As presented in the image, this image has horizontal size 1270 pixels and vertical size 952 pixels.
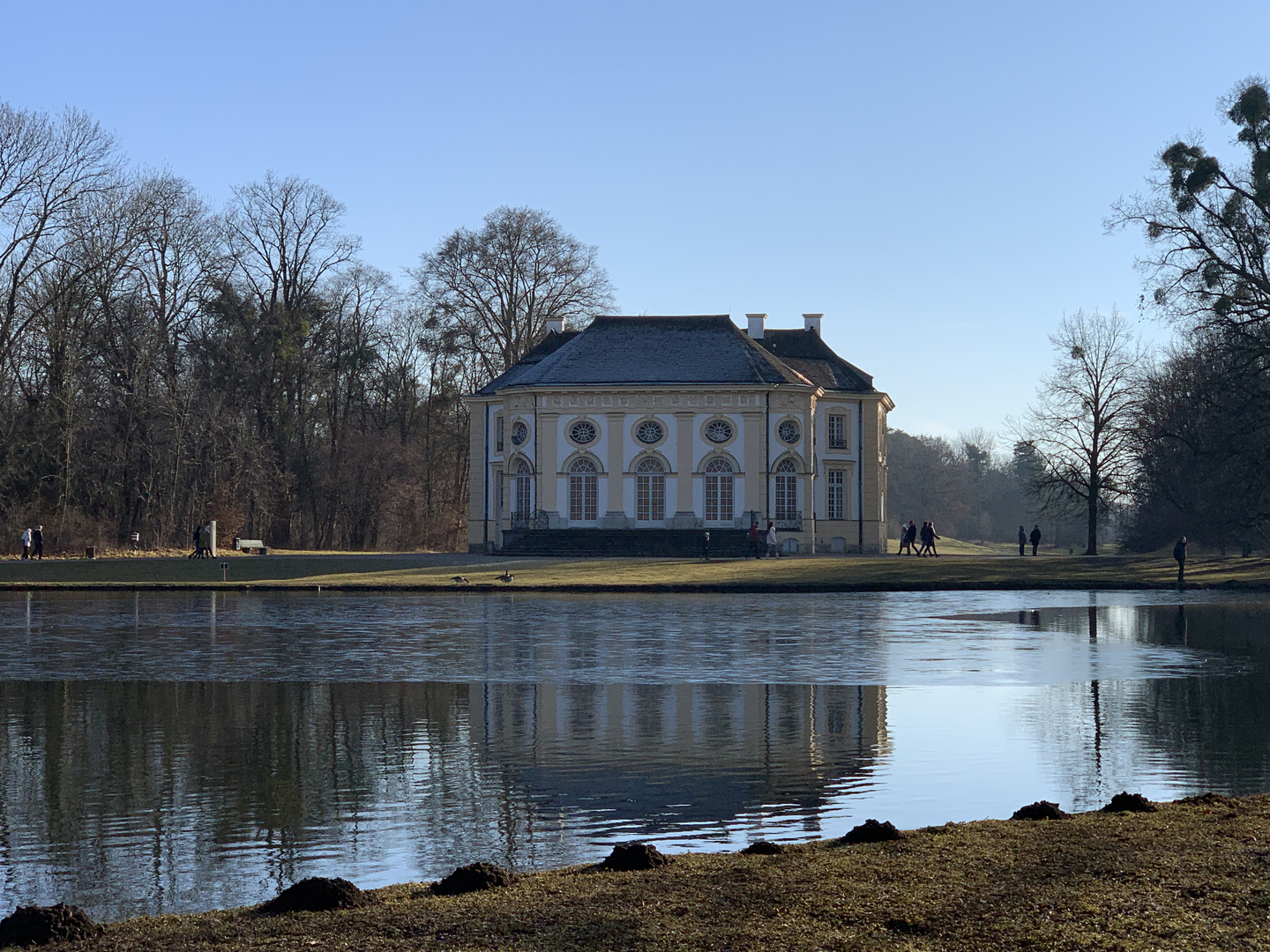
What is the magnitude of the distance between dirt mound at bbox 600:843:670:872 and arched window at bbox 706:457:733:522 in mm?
49324

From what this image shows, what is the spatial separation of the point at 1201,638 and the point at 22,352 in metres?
44.9

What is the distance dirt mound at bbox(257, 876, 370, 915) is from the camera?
5.96 m

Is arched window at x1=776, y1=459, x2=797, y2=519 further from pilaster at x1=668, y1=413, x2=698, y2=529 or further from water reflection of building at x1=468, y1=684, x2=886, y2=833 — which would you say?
water reflection of building at x1=468, y1=684, x2=886, y2=833

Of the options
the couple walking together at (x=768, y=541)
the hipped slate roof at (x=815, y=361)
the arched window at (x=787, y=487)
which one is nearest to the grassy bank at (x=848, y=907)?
the couple walking together at (x=768, y=541)

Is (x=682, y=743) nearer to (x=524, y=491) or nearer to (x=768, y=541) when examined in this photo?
(x=768, y=541)

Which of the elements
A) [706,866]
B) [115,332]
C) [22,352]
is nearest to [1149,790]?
[706,866]

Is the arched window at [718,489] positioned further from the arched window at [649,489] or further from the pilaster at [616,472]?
the pilaster at [616,472]

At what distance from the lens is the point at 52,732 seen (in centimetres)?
1216

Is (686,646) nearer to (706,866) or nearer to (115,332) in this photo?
(706,866)

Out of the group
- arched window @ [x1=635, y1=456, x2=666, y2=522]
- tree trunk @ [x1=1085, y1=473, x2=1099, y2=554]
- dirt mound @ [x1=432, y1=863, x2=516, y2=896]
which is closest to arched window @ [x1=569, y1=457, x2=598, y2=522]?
arched window @ [x1=635, y1=456, x2=666, y2=522]

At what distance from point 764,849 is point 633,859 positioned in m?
0.78

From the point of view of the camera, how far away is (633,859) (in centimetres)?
670

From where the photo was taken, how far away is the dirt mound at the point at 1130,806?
8.05m

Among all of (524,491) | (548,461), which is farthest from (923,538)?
(524,491)
